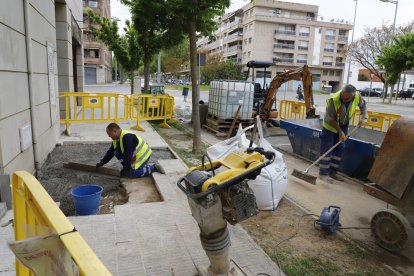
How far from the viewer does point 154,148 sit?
7.80 m

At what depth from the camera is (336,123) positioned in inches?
238

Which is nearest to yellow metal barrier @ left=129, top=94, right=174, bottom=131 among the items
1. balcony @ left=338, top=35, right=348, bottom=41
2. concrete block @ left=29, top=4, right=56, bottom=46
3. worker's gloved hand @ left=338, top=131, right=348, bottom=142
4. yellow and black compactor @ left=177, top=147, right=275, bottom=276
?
concrete block @ left=29, top=4, right=56, bottom=46

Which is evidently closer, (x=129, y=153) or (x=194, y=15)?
(x=129, y=153)

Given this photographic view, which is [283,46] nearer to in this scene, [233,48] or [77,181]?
[233,48]

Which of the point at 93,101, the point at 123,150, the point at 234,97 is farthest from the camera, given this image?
the point at 234,97

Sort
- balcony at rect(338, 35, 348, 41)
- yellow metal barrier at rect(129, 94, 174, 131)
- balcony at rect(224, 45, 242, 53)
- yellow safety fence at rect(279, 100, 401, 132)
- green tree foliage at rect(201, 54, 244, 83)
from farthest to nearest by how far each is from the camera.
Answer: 1. balcony at rect(224, 45, 242, 53)
2. balcony at rect(338, 35, 348, 41)
3. green tree foliage at rect(201, 54, 244, 83)
4. yellow metal barrier at rect(129, 94, 174, 131)
5. yellow safety fence at rect(279, 100, 401, 132)

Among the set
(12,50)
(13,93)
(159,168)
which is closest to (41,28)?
(12,50)

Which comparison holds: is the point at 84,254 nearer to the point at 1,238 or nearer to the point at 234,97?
the point at 1,238

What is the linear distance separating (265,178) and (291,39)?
5718 centimetres

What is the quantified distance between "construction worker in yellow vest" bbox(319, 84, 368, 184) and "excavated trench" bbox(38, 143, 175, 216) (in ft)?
10.2

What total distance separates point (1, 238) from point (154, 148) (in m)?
4.66

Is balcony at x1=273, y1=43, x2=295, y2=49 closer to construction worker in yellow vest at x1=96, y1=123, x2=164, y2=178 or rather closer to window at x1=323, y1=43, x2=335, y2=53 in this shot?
window at x1=323, y1=43, x2=335, y2=53

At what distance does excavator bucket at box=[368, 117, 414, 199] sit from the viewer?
3.66m

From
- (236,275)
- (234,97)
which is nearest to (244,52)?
(234,97)
